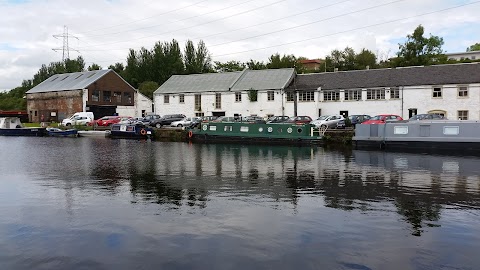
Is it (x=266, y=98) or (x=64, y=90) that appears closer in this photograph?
(x=266, y=98)

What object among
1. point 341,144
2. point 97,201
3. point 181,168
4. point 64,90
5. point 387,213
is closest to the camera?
point 387,213

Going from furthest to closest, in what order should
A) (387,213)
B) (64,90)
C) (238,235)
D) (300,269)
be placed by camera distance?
(64,90)
(387,213)
(238,235)
(300,269)

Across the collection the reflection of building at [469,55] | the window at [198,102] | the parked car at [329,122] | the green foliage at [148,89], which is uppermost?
the reflection of building at [469,55]

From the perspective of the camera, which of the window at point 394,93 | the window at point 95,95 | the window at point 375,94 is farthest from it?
the window at point 95,95

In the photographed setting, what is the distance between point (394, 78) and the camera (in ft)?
180

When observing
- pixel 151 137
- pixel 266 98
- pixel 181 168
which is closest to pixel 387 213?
pixel 181 168

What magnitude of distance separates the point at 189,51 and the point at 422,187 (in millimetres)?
89304

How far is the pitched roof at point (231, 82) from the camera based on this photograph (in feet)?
204

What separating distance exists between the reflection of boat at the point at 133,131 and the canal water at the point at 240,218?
27.8m

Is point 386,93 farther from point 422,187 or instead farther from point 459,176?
point 422,187

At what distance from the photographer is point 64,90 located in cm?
7550

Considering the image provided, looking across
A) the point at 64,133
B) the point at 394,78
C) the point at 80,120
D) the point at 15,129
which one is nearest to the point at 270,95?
the point at 394,78

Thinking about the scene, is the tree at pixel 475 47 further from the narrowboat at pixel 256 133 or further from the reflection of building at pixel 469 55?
the narrowboat at pixel 256 133

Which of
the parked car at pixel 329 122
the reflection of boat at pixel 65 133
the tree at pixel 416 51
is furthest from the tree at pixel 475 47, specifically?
the reflection of boat at pixel 65 133
